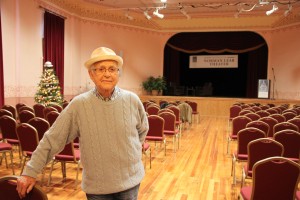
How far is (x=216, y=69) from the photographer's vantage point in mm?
18766

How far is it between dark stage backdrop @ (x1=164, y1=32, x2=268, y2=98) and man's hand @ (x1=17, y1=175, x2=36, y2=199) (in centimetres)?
1608

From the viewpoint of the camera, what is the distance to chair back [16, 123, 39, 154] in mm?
4355

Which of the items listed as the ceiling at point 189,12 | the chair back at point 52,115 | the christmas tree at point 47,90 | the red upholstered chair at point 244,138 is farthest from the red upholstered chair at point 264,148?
A: the ceiling at point 189,12

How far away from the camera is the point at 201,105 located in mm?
15062

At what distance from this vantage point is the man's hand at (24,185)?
1.72m

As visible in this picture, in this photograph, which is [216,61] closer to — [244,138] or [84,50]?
[84,50]

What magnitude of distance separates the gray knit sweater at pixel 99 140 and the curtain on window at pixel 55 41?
1045 cm

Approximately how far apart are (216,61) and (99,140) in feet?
54.8

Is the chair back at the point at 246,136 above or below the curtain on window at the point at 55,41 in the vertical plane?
below

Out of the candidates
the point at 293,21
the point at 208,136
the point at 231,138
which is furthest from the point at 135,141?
the point at 293,21

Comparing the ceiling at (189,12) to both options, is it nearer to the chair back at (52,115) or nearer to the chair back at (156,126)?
the chair back at (52,115)

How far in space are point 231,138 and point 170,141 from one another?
2196 millimetres

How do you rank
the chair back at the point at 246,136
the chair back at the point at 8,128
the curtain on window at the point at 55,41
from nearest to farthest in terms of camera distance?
1. the chair back at the point at 246,136
2. the chair back at the point at 8,128
3. the curtain on window at the point at 55,41

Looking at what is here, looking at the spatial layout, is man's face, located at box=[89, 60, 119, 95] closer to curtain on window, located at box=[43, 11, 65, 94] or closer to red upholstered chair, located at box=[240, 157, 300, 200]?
red upholstered chair, located at box=[240, 157, 300, 200]
